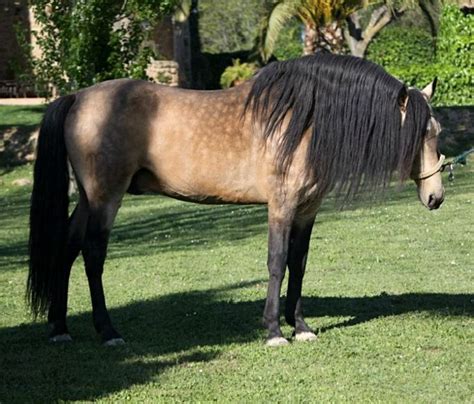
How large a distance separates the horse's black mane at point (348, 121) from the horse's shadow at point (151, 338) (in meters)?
1.37

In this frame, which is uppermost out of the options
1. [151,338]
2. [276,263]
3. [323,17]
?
[276,263]

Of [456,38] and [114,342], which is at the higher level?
[114,342]

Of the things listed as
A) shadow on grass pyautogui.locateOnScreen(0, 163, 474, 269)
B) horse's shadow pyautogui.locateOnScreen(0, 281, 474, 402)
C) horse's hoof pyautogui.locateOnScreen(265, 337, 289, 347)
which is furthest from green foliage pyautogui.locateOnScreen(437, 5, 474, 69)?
horse's hoof pyautogui.locateOnScreen(265, 337, 289, 347)

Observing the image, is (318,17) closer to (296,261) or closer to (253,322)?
(253,322)

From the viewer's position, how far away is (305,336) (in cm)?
865

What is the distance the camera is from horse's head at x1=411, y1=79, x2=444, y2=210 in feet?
28.5

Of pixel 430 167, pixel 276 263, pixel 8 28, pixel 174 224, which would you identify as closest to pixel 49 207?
pixel 276 263

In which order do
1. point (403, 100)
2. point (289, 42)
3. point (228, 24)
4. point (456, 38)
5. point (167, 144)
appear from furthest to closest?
1. point (228, 24)
2. point (289, 42)
3. point (456, 38)
4. point (167, 144)
5. point (403, 100)

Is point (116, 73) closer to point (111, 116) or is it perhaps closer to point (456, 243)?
point (456, 243)

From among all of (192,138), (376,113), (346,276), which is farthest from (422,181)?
(346,276)

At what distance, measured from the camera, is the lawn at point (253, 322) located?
7.17 m

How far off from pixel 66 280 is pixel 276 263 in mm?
1681

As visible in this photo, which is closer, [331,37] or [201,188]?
[201,188]

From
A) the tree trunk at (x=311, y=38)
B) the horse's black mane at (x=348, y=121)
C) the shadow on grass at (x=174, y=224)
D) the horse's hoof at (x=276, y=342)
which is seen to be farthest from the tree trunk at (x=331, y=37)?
the horse's hoof at (x=276, y=342)
